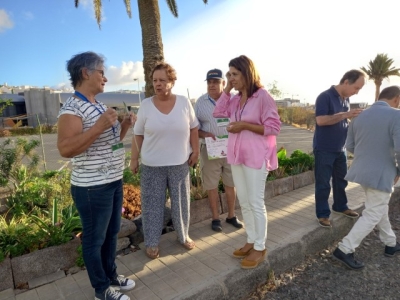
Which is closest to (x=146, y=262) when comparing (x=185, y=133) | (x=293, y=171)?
(x=185, y=133)

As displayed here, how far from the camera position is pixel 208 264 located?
2.75 meters

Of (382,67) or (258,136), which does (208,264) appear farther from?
(382,67)

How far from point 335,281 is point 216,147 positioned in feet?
5.98

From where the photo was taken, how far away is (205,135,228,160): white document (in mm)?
3279

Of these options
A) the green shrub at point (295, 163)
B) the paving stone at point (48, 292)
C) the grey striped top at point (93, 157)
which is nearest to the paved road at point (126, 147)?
the green shrub at point (295, 163)

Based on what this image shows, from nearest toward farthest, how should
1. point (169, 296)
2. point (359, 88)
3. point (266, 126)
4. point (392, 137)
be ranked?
1. point (169, 296)
2. point (266, 126)
3. point (392, 137)
4. point (359, 88)

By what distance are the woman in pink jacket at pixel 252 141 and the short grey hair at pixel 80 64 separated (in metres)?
1.15

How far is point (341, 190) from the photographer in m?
3.77

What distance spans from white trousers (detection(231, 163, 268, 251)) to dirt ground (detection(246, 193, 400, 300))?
43cm

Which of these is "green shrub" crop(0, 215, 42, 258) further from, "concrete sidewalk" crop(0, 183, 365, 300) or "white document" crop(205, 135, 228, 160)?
"white document" crop(205, 135, 228, 160)

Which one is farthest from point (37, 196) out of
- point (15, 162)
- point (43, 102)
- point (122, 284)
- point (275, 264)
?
point (43, 102)

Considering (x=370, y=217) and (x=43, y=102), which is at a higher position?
(x=43, y=102)

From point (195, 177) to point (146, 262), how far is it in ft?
5.86

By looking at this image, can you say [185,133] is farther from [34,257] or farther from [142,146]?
[34,257]
